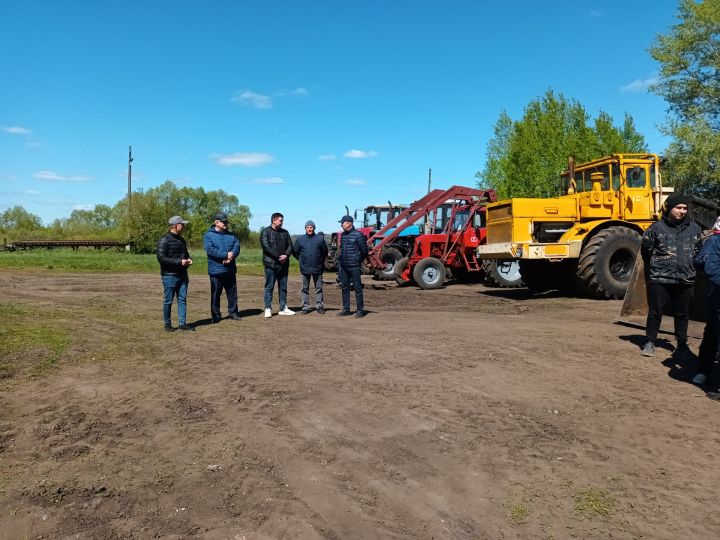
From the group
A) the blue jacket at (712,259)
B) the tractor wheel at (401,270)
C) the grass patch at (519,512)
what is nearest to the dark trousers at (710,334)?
the blue jacket at (712,259)

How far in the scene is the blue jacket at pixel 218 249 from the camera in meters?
9.14

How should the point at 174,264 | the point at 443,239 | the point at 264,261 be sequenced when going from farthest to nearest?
the point at 443,239 < the point at 264,261 < the point at 174,264

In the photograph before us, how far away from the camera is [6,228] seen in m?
76.1

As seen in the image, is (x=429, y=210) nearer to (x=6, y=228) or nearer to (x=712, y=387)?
Result: (x=712, y=387)

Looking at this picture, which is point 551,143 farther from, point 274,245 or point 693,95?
point 274,245

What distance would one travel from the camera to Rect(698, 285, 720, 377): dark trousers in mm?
5391

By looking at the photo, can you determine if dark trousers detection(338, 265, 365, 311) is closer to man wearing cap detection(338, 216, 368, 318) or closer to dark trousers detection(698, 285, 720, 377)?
man wearing cap detection(338, 216, 368, 318)

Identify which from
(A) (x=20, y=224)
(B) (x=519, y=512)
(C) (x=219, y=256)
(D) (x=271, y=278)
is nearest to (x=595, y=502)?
(B) (x=519, y=512)

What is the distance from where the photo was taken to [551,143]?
35531mm

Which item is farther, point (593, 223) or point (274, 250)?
Result: point (593, 223)

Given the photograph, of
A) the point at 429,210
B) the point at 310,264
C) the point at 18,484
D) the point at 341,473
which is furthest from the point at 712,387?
the point at 429,210

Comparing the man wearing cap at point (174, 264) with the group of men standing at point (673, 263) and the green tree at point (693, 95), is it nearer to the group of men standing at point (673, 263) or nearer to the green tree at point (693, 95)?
the group of men standing at point (673, 263)

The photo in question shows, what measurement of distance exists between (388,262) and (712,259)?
1342 centimetres

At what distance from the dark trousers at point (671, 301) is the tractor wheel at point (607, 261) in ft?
16.2
